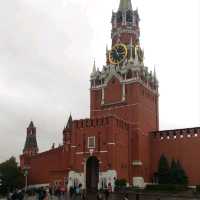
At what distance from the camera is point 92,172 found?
6644 centimetres

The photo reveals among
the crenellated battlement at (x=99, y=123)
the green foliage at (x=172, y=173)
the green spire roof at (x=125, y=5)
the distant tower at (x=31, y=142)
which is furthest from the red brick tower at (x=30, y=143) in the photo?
the green foliage at (x=172, y=173)

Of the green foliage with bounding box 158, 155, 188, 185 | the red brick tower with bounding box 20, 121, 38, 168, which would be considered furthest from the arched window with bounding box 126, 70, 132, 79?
the red brick tower with bounding box 20, 121, 38, 168

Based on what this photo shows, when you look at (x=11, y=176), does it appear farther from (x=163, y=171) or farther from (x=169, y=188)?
(x=169, y=188)

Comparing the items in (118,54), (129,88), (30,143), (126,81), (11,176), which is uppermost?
(118,54)

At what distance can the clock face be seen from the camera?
76.4m

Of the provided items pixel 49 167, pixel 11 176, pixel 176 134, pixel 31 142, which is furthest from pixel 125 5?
pixel 31 142

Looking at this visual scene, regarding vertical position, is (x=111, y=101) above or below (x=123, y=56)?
below

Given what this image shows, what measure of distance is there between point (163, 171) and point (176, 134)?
6.25 metres

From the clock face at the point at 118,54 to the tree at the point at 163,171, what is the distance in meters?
17.5

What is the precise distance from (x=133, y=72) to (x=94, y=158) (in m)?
15.3

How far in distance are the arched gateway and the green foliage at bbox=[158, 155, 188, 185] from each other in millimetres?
9372

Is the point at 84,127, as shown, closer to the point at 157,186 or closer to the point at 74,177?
the point at 74,177

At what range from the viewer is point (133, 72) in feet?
237

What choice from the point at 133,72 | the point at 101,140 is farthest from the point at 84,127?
the point at 133,72
